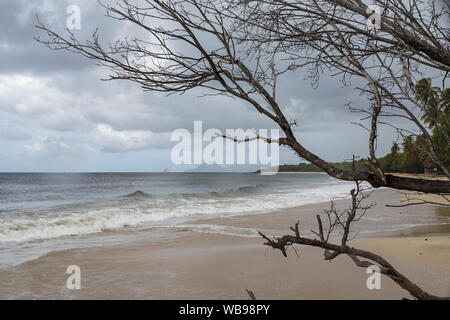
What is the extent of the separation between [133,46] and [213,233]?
956 centimetres

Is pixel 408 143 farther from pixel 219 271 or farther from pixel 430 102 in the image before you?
pixel 219 271

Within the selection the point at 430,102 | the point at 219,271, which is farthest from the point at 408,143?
the point at 219,271

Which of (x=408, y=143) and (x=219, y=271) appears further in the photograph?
(x=219, y=271)

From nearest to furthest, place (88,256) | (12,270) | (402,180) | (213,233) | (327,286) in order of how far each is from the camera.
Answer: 1. (402,180)
2. (327,286)
3. (12,270)
4. (88,256)
5. (213,233)

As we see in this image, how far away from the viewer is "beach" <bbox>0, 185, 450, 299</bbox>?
572 centimetres

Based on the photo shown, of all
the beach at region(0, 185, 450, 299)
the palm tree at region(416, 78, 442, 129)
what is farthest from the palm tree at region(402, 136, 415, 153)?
the beach at region(0, 185, 450, 299)

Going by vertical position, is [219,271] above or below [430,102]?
below

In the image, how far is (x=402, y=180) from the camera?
1806 millimetres

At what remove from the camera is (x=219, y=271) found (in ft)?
22.4

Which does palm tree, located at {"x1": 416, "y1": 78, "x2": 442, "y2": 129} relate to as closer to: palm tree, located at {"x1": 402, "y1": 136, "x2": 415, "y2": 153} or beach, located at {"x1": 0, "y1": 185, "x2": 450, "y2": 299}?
palm tree, located at {"x1": 402, "y1": 136, "x2": 415, "y2": 153}
